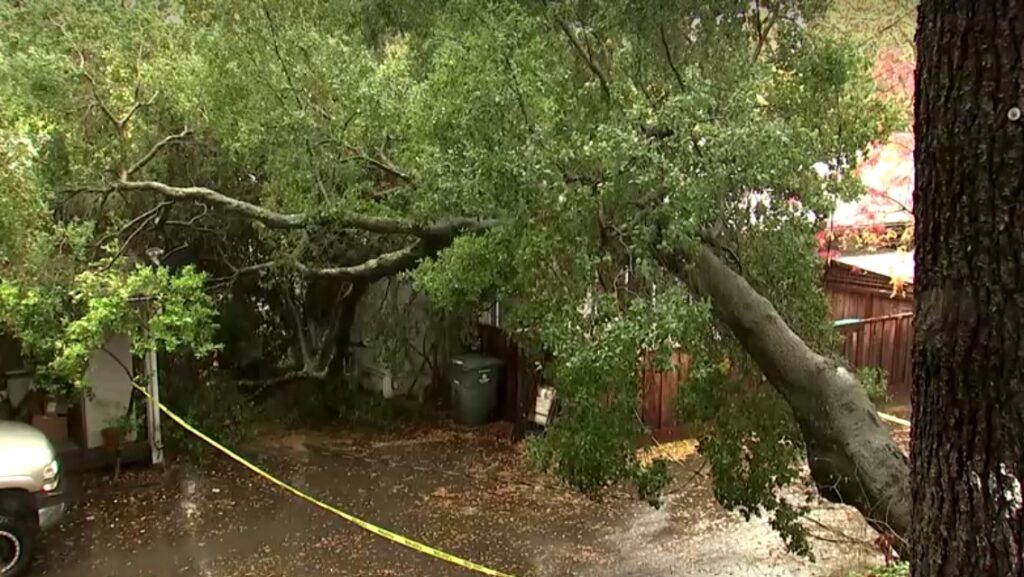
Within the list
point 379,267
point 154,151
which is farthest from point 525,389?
point 154,151

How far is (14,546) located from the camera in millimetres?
7840

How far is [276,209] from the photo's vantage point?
9.91 m

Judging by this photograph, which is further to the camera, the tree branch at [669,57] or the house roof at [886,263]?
the house roof at [886,263]

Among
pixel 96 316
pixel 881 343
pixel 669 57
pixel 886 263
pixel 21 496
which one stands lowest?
pixel 21 496

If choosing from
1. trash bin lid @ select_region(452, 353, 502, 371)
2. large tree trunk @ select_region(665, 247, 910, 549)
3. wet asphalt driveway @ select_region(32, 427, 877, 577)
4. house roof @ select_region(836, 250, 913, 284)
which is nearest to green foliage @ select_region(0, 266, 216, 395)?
wet asphalt driveway @ select_region(32, 427, 877, 577)

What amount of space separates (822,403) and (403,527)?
14.7 ft

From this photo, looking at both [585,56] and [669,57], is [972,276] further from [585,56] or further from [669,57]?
[585,56]

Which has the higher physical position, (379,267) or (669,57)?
(669,57)

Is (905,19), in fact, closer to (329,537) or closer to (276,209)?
(276,209)

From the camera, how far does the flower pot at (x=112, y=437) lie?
412 inches

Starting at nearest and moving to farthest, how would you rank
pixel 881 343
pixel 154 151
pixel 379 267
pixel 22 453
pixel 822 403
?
pixel 822 403
pixel 22 453
pixel 154 151
pixel 379 267
pixel 881 343

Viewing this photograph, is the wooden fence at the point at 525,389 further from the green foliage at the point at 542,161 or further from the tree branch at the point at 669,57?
the tree branch at the point at 669,57

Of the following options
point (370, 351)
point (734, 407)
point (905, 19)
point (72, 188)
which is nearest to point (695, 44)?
point (734, 407)

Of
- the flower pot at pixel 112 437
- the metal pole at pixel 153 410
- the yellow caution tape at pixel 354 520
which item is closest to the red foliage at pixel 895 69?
the yellow caution tape at pixel 354 520
